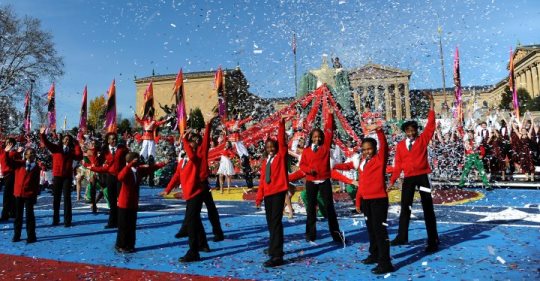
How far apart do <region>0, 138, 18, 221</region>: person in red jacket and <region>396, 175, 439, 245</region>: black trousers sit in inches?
306

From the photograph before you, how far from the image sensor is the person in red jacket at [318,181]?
6.64 meters

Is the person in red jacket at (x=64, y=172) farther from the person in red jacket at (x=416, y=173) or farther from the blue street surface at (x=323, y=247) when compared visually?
the person in red jacket at (x=416, y=173)

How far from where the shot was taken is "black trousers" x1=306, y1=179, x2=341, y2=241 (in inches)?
261

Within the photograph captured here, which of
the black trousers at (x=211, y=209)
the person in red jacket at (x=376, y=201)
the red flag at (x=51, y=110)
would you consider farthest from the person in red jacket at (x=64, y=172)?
the red flag at (x=51, y=110)

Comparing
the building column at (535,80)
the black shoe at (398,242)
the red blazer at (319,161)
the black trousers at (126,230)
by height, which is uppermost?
the building column at (535,80)

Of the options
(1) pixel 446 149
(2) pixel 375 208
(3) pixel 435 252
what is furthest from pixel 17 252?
(1) pixel 446 149

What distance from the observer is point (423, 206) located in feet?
19.5

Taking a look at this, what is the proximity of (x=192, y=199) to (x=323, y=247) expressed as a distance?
2.14m

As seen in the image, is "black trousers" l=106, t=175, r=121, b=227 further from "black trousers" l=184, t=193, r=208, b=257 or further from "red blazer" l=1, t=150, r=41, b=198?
"black trousers" l=184, t=193, r=208, b=257

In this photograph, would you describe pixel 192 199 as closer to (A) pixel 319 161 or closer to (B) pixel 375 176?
(A) pixel 319 161

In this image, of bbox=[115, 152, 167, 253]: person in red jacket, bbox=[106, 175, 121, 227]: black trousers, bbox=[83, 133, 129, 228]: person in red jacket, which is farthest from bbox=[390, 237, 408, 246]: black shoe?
bbox=[106, 175, 121, 227]: black trousers

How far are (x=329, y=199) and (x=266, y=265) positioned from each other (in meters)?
1.79

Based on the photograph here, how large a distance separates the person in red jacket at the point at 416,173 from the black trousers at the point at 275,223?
1.93 metres

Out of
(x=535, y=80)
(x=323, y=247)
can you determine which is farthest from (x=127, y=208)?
(x=535, y=80)
